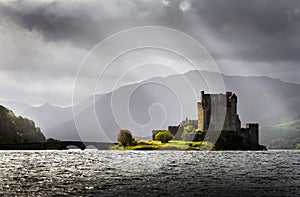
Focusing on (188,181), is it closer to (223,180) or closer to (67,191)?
(223,180)

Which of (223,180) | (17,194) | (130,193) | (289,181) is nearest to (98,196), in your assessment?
(130,193)

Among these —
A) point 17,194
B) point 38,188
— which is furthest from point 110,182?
point 17,194

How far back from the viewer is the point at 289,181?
62.7 m

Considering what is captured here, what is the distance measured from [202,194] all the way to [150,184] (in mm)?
11195

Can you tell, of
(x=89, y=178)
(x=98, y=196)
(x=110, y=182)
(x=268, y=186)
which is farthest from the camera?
(x=89, y=178)

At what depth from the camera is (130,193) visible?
48.0 m

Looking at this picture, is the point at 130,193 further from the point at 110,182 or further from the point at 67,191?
the point at 110,182

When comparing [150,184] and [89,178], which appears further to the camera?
[89,178]

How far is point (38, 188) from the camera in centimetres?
5256

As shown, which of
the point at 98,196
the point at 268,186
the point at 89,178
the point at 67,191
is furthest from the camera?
the point at 89,178

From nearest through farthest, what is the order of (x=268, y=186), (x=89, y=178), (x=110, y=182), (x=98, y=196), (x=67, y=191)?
1. (x=98, y=196)
2. (x=67, y=191)
3. (x=268, y=186)
4. (x=110, y=182)
5. (x=89, y=178)

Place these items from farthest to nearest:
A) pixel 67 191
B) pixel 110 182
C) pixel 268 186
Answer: pixel 110 182 → pixel 268 186 → pixel 67 191

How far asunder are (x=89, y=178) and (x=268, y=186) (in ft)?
81.7

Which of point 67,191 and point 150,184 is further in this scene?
point 150,184
